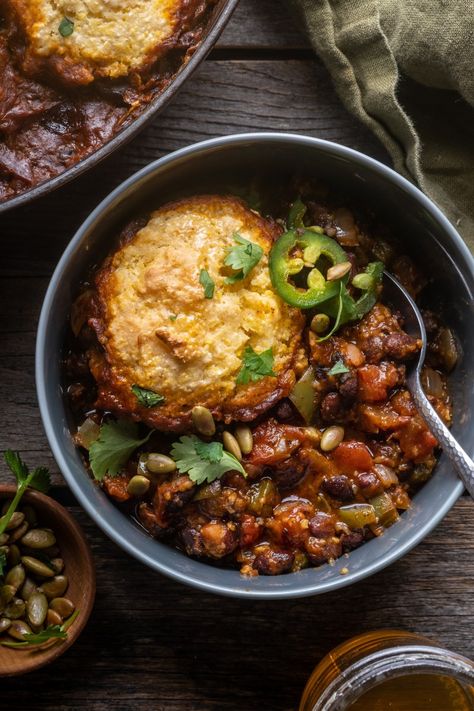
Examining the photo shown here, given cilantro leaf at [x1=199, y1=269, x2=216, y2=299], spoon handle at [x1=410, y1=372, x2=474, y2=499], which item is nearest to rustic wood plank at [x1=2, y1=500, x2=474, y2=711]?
spoon handle at [x1=410, y1=372, x2=474, y2=499]

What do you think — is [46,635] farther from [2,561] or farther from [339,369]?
[339,369]

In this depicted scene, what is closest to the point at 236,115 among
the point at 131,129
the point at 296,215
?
the point at 296,215

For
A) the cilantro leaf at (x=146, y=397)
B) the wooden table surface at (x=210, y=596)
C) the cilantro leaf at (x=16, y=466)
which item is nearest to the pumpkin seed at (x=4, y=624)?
the wooden table surface at (x=210, y=596)

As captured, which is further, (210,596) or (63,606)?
(210,596)

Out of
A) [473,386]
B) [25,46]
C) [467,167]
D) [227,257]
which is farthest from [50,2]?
[473,386]

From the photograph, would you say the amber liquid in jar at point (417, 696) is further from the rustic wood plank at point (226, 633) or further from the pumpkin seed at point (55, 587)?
the pumpkin seed at point (55, 587)

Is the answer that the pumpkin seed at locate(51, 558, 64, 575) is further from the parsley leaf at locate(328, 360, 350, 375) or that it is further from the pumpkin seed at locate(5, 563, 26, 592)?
the parsley leaf at locate(328, 360, 350, 375)
